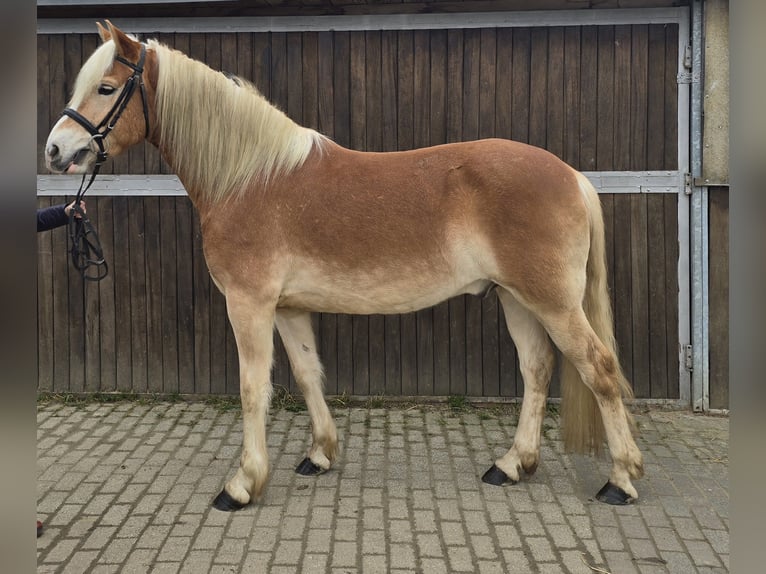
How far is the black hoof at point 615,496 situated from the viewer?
10.6 ft

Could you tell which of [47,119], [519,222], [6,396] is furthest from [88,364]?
[6,396]

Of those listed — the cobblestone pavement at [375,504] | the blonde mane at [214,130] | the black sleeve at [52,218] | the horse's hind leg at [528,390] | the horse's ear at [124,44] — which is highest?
the horse's ear at [124,44]

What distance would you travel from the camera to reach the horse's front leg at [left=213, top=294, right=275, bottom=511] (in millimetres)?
3207

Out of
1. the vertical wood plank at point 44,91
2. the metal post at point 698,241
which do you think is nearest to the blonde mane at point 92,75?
the vertical wood plank at point 44,91

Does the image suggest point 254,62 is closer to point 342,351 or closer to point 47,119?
point 47,119

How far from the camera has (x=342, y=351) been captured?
16.3 feet

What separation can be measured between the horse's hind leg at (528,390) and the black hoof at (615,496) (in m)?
0.41

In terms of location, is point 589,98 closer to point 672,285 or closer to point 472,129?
point 472,129

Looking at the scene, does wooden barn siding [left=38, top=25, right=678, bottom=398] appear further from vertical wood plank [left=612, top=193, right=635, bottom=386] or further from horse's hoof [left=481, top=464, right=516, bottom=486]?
horse's hoof [left=481, top=464, right=516, bottom=486]

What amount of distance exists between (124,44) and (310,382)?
6.90 ft

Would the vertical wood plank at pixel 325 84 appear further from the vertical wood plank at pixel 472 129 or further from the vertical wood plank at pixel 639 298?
the vertical wood plank at pixel 639 298

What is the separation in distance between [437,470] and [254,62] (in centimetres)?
345

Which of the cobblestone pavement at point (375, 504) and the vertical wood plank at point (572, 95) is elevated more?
the vertical wood plank at point (572, 95)

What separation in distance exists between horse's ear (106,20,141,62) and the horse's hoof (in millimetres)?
2994
